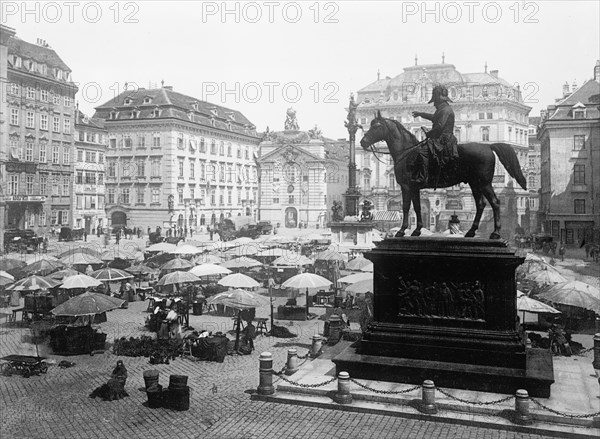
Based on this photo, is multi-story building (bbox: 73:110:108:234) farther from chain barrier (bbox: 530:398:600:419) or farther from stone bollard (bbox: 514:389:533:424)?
chain barrier (bbox: 530:398:600:419)

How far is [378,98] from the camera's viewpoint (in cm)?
8856

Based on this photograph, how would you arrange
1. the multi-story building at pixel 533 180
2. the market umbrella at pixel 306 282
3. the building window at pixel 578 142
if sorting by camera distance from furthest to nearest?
the multi-story building at pixel 533 180 < the building window at pixel 578 142 < the market umbrella at pixel 306 282

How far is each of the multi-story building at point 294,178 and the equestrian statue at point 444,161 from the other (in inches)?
2596

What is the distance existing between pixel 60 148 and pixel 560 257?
46.4 m

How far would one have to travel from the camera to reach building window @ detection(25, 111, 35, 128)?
54.6 m

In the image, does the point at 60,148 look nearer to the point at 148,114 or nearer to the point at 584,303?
the point at 148,114

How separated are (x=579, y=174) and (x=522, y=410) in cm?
5055

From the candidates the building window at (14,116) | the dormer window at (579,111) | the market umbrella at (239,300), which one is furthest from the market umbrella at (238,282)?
the dormer window at (579,111)

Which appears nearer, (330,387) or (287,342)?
(330,387)

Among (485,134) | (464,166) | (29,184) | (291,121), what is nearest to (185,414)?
(464,166)

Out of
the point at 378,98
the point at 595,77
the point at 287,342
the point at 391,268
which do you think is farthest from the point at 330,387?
the point at 378,98

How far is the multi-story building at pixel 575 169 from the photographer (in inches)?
2164

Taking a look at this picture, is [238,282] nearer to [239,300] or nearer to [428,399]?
[239,300]

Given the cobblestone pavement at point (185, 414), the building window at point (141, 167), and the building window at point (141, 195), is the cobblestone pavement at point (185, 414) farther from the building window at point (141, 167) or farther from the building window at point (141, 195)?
the building window at point (141, 167)
